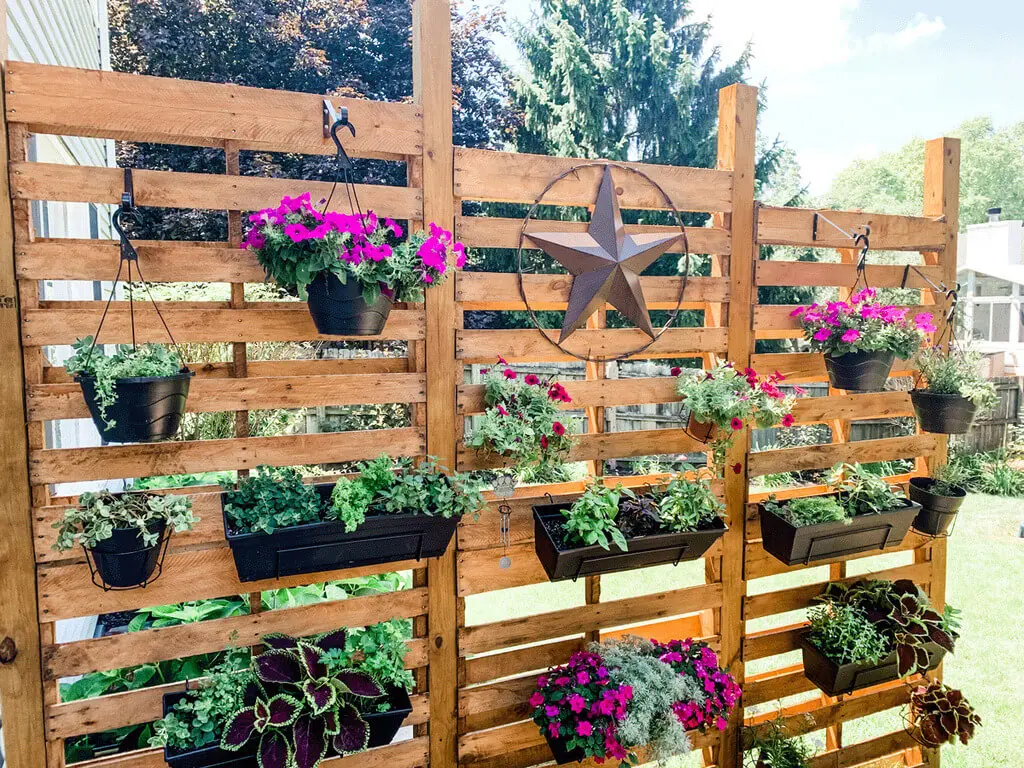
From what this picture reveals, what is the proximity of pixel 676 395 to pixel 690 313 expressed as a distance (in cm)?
699

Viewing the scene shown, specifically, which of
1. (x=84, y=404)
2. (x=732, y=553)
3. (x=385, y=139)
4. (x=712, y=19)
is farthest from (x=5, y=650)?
(x=712, y=19)

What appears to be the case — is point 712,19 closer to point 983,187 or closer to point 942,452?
point 942,452

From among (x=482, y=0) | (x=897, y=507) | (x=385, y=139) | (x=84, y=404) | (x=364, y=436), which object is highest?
(x=482, y=0)

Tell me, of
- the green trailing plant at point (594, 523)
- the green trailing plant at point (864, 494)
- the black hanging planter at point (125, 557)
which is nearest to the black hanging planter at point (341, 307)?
the black hanging planter at point (125, 557)

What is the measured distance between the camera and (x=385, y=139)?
83.4 inches

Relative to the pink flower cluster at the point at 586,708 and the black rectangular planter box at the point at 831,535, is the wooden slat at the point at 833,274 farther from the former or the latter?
the pink flower cluster at the point at 586,708

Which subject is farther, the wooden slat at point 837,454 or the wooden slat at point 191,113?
the wooden slat at point 837,454

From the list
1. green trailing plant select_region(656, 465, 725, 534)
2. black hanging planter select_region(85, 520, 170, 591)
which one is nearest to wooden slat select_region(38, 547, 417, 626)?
black hanging planter select_region(85, 520, 170, 591)

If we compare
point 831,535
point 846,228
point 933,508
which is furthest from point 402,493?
point 933,508

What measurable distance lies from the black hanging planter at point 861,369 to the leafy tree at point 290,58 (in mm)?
7139

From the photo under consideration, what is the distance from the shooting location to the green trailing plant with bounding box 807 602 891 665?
2.67m

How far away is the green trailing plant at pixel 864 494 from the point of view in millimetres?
2717

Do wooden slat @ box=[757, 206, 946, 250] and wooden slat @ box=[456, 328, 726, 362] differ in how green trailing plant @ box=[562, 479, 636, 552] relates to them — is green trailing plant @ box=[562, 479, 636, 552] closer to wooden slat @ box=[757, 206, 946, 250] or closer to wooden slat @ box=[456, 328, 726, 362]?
wooden slat @ box=[456, 328, 726, 362]

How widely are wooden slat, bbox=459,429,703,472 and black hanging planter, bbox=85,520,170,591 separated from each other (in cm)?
94
